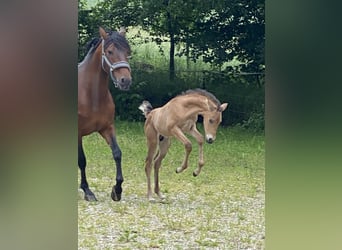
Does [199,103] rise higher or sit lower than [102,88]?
lower

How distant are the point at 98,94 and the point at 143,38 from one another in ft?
1.84

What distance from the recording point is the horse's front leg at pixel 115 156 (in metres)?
5.30

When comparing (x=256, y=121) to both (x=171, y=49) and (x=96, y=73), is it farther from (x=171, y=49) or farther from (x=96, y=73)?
(x=96, y=73)

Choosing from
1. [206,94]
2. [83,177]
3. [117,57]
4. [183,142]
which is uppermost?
[117,57]

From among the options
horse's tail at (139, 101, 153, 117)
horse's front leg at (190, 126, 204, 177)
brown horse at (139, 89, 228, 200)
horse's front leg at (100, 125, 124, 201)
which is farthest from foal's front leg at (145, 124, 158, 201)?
horse's front leg at (190, 126, 204, 177)

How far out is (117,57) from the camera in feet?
17.4

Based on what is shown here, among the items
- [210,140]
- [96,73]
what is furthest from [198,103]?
[96,73]

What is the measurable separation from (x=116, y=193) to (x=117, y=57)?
106 cm

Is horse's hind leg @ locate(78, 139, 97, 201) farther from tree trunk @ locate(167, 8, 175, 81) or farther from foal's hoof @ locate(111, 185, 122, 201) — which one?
tree trunk @ locate(167, 8, 175, 81)

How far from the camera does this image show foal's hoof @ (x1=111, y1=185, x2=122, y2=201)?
5297mm

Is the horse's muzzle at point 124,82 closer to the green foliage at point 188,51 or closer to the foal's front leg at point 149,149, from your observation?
the green foliage at point 188,51

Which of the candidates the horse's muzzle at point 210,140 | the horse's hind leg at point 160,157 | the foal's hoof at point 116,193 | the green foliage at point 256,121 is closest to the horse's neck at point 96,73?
the horse's hind leg at point 160,157

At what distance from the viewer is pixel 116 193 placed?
5305 millimetres
